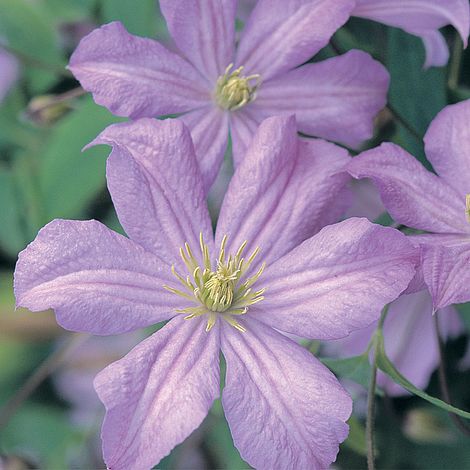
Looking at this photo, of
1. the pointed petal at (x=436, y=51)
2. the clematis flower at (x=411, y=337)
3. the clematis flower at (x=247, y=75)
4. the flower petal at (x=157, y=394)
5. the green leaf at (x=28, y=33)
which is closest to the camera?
the flower petal at (x=157, y=394)

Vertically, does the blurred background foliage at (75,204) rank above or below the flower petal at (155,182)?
below

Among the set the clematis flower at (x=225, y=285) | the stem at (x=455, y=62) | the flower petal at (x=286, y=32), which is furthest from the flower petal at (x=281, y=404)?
the stem at (x=455, y=62)

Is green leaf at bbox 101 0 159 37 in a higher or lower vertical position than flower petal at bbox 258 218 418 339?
higher

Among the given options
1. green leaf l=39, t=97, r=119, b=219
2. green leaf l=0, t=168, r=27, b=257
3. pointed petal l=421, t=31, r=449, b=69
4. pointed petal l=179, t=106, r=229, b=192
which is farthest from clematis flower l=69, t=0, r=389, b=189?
green leaf l=0, t=168, r=27, b=257

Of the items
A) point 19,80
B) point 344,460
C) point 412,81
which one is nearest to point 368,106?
point 412,81

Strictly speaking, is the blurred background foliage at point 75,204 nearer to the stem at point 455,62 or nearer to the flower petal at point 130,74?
the stem at point 455,62

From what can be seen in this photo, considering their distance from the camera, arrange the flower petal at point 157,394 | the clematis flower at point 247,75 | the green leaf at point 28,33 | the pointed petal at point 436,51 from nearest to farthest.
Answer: the flower petal at point 157,394 < the clematis flower at point 247,75 < the pointed petal at point 436,51 < the green leaf at point 28,33

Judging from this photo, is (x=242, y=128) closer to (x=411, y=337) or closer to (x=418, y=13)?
(x=418, y=13)

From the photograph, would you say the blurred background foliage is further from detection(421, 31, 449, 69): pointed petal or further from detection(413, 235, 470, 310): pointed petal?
detection(413, 235, 470, 310): pointed petal
